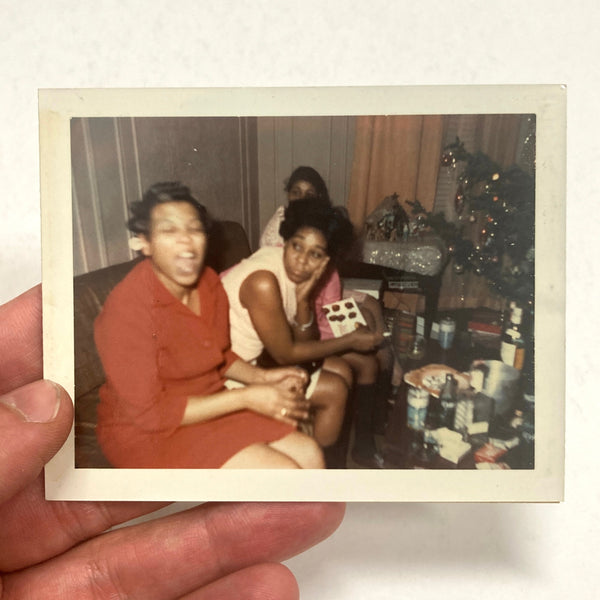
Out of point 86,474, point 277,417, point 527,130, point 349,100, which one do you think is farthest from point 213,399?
point 527,130

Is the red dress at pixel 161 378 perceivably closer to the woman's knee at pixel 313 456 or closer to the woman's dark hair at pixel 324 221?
the woman's knee at pixel 313 456

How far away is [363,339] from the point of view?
31.2 inches

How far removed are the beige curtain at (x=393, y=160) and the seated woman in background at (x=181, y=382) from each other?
0.26 m

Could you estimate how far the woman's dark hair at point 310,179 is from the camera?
0.77 metres

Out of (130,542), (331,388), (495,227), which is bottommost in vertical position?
(130,542)

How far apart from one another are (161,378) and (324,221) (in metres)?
0.35

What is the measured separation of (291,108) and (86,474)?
0.64 m

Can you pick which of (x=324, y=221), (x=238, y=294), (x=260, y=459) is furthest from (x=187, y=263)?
(x=260, y=459)

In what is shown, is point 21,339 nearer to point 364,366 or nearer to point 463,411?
point 364,366

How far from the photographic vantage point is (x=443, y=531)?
0.94 metres

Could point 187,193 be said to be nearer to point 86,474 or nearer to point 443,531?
point 86,474

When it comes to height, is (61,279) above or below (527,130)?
below

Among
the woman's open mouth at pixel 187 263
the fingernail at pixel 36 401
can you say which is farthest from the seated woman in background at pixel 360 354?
the fingernail at pixel 36 401

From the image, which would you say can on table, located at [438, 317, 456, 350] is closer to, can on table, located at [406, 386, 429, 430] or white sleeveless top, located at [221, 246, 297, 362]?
can on table, located at [406, 386, 429, 430]
